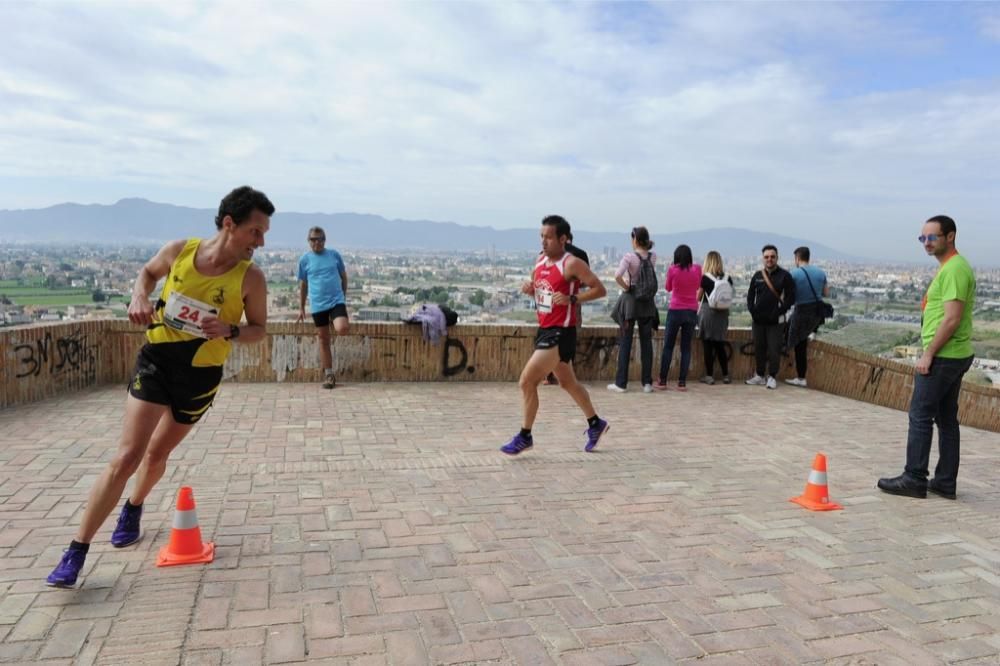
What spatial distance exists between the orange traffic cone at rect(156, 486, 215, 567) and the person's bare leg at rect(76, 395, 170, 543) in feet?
1.24

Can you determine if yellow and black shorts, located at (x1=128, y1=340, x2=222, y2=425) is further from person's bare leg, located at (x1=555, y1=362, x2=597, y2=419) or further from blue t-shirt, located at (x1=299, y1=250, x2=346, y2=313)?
blue t-shirt, located at (x1=299, y1=250, x2=346, y2=313)

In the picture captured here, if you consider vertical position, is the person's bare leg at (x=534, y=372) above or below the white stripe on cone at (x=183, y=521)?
above

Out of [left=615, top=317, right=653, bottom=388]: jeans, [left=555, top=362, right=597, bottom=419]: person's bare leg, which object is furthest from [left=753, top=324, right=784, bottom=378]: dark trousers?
[left=555, top=362, right=597, bottom=419]: person's bare leg

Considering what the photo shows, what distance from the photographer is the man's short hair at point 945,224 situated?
517 centimetres

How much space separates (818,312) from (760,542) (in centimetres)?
672

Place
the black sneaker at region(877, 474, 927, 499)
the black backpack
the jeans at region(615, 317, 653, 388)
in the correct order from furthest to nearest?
the jeans at region(615, 317, 653, 388) < the black backpack < the black sneaker at region(877, 474, 927, 499)

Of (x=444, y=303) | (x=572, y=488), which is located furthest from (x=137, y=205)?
(x=572, y=488)

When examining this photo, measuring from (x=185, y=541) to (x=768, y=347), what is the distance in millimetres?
8919

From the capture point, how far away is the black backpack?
9203 mm

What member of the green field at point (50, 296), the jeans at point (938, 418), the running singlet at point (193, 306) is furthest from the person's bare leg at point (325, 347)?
the jeans at point (938, 418)

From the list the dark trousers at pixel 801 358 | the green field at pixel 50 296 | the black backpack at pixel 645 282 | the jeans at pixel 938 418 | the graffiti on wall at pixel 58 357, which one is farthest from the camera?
the dark trousers at pixel 801 358

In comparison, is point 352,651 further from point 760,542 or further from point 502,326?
point 502,326

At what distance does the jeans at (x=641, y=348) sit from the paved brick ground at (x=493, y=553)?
2.39m

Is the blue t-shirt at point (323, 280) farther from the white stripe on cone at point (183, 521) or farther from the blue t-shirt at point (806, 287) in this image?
the blue t-shirt at point (806, 287)
